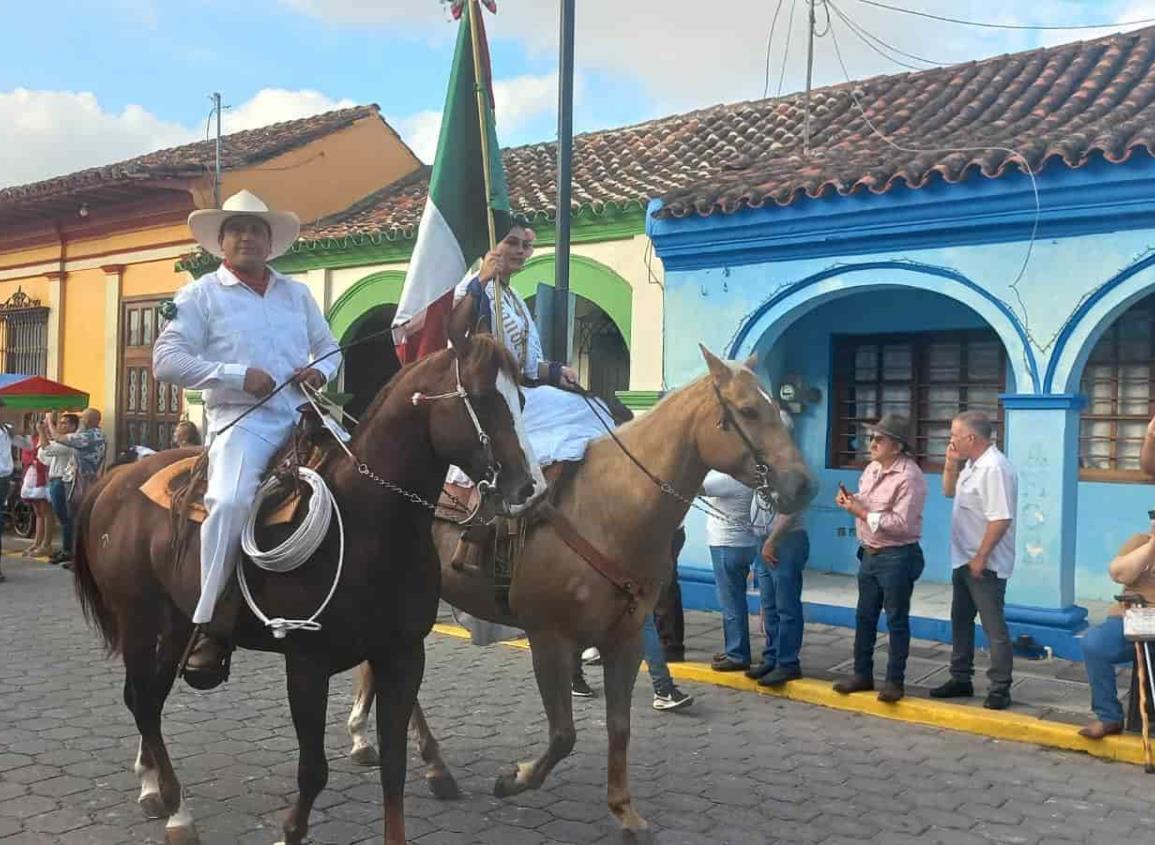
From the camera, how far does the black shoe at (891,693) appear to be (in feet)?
21.6

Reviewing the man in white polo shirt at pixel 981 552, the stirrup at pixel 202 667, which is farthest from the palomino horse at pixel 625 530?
the man in white polo shirt at pixel 981 552

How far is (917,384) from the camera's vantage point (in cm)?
1042

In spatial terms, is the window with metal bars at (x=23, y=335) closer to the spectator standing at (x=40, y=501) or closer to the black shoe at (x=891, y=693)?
the spectator standing at (x=40, y=501)

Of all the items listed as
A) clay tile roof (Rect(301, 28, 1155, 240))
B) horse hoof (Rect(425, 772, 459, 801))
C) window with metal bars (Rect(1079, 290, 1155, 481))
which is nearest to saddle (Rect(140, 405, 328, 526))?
horse hoof (Rect(425, 772, 459, 801))

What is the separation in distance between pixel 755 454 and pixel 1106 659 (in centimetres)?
271

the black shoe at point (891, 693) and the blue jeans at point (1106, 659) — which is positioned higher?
the blue jeans at point (1106, 659)

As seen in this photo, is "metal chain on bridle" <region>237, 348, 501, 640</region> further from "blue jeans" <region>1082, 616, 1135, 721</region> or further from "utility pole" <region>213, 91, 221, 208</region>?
"utility pole" <region>213, 91, 221, 208</region>

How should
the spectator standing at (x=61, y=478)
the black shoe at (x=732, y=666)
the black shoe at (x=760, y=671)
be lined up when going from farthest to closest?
1. the spectator standing at (x=61, y=478)
2. the black shoe at (x=732, y=666)
3. the black shoe at (x=760, y=671)

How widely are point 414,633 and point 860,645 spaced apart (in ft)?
13.0

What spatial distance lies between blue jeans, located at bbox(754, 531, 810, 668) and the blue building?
6.65 ft

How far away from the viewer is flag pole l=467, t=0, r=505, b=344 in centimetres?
491

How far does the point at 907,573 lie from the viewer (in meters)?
6.53

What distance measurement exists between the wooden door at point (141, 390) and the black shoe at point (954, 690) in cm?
1207

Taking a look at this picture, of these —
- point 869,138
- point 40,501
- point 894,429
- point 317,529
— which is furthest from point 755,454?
point 40,501
